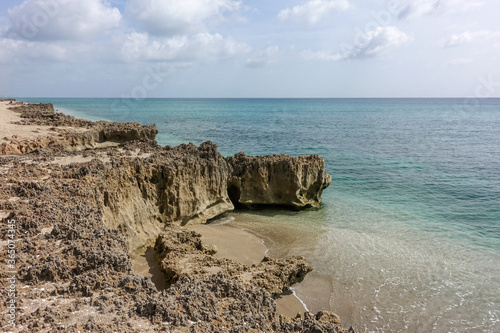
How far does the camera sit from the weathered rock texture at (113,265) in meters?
5.24

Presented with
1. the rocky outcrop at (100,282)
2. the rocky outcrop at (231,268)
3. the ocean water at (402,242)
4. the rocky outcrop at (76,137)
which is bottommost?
the ocean water at (402,242)

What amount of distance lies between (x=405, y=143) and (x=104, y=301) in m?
41.1

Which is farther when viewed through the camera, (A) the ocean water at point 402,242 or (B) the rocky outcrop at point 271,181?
(B) the rocky outcrop at point 271,181

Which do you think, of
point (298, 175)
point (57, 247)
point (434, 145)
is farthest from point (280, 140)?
point (57, 247)

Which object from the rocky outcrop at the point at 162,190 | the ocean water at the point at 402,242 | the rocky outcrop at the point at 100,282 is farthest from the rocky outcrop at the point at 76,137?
the ocean water at the point at 402,242

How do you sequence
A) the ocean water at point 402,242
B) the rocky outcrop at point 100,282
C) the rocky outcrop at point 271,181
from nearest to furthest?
1. the rocky outcrop at point 100,282
2. the ocean water at point 402,242
3. the rocky outcrop at point 271,181

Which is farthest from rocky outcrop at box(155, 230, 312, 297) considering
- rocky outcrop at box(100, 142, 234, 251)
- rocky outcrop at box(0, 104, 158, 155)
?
rocky outcrop at box(0, 104, 158, 155)

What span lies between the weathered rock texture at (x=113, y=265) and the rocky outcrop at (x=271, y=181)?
505 centimetres

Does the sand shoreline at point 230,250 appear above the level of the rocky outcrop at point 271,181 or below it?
below

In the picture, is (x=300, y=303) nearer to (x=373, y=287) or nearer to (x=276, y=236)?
(x=373, y=287)

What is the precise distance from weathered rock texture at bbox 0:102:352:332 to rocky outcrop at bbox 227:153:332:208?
5.05 meters

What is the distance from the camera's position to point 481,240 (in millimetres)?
14578

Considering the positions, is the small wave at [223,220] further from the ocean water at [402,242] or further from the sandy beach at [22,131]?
the sandy beach at [22,131]

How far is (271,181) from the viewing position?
18.3 metres
